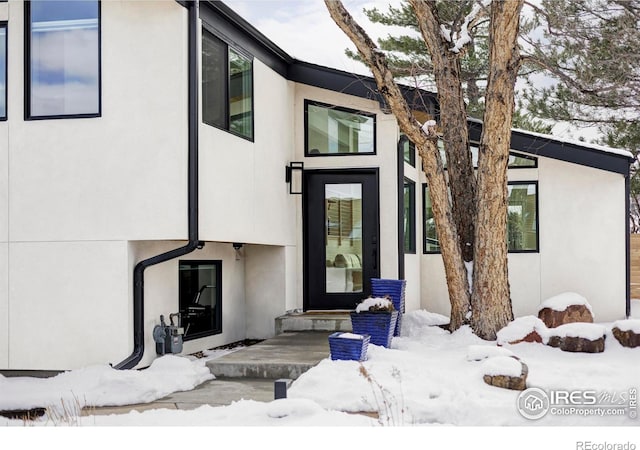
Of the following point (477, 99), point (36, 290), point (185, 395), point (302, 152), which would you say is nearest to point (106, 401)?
point (185, 395)

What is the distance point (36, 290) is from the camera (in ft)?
22.1

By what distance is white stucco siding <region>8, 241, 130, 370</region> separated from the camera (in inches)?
260

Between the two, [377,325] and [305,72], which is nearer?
[377,325]

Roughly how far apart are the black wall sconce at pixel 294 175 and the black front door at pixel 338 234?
0.31ft

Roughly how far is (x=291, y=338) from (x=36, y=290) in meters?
2.68

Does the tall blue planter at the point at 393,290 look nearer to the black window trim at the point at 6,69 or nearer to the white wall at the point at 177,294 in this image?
the white wall at the point at 177,294

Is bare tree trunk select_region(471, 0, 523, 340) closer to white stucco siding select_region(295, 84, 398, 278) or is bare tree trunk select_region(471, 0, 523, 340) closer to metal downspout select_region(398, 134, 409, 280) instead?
metal downspout select_region(398, 134, 409, 280)

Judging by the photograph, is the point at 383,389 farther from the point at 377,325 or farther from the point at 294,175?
the point at 294,175

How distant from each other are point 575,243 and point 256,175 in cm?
447

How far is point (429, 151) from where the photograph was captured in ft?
26.2

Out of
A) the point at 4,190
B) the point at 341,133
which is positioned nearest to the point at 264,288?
the point at 341,133

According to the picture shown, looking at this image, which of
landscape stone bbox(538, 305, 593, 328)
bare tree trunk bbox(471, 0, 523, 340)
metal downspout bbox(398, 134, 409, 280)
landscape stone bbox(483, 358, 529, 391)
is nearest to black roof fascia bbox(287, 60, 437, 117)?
metal downspout bbox(398, 134, 409, 280)

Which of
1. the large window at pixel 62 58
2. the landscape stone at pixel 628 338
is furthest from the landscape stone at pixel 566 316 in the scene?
the large window at pixel 62 58

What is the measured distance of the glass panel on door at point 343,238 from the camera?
9.50 meters
